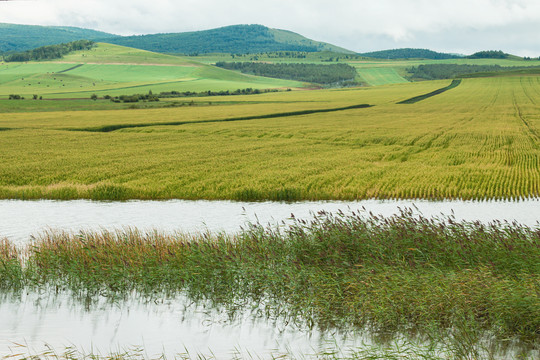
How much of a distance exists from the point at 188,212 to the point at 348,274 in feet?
44.2

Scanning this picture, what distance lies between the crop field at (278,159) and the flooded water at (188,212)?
1360mm

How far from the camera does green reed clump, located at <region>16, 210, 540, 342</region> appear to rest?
10414 mm

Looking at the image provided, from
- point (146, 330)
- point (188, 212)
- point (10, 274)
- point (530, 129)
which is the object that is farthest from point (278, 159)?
point (530, 129)

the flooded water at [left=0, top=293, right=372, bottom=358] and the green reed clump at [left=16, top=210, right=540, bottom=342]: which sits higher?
the green reed clump at [left=16, top=210, right=540, bottom=342]

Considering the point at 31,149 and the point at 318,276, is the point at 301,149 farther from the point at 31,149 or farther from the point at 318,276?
the point at 318,276

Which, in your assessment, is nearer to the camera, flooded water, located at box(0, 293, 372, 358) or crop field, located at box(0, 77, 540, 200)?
flooded water, located at box(0, 293, 372, 358)

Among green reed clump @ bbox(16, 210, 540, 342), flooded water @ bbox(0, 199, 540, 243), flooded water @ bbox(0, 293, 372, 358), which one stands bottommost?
flooded water @ bbox(0, 199, 540, 243)

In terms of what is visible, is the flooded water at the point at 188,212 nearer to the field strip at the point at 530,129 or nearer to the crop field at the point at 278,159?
the crop field at the point at 278,159

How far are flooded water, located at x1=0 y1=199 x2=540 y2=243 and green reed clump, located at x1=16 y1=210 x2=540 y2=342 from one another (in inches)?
264

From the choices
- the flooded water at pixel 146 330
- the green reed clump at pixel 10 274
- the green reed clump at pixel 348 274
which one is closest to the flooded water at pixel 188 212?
the green reed clump at pixel 10 274

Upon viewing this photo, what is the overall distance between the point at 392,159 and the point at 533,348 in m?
31.9

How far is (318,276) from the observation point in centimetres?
1209

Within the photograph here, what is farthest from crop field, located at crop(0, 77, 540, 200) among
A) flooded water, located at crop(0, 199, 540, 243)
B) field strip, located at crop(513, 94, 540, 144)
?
flooded water, located at crop(0, 199, 540, 243)

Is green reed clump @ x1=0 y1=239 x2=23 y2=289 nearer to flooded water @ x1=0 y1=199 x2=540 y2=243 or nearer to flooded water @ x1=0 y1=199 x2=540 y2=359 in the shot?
flooded water @ x1=0 y1=199 x2=540 y2=359
